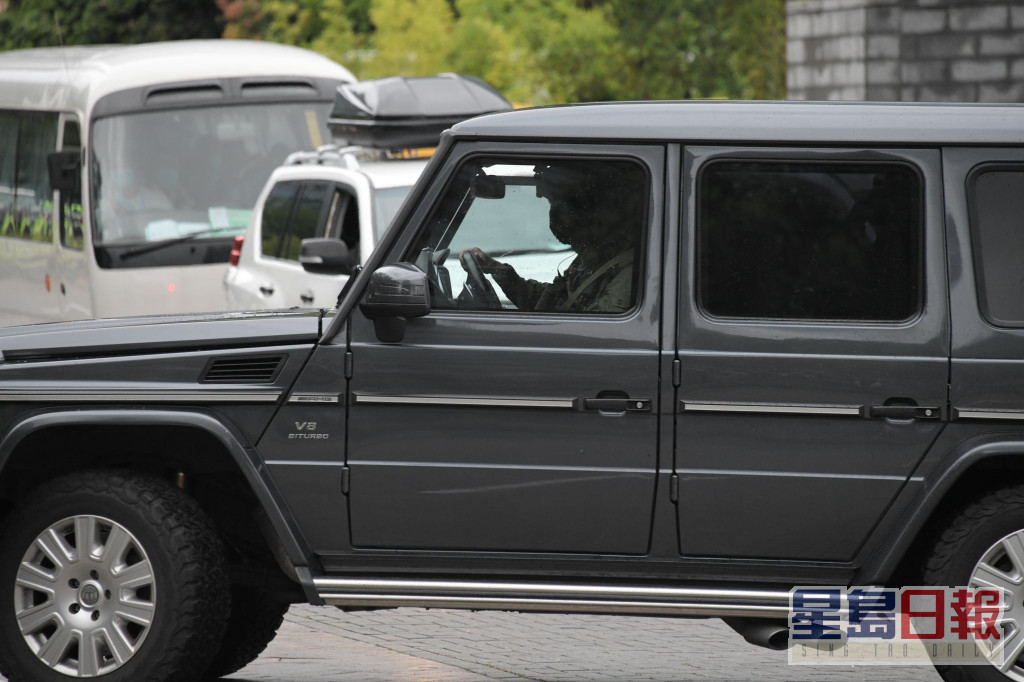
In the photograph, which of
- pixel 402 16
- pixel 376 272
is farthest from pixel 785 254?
pixel 402 16

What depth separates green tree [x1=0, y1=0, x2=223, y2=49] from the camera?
3070 cm

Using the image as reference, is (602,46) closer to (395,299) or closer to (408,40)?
(408,40)

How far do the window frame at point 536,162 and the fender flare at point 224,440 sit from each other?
801 millimetres

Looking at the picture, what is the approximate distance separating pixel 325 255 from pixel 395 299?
4.13 meters

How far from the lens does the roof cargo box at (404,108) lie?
11086 mm

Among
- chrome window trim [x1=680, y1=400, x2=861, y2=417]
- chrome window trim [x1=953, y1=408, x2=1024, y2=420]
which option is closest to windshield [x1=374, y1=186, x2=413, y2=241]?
chrome window trim [x1=680, y1=400, x2=861, y2=417]

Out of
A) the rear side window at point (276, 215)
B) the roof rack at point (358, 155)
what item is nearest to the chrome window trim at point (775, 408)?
the roof rack at point (358, 155)

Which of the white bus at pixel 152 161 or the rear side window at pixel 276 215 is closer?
the rear side window at pixel 276 215

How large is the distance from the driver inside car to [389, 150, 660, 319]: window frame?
0.03 meters

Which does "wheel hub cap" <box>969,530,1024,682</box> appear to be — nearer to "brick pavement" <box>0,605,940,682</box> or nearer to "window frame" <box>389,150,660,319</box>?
"brick pavement" <box>0,605,940,682</box>

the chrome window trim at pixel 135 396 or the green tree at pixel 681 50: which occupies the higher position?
the green tree at pixel 681 50

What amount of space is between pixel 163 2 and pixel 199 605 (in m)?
27.9

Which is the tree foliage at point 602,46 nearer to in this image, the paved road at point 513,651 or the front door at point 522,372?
the paved road at point 513,651

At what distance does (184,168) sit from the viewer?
44.9 ft
